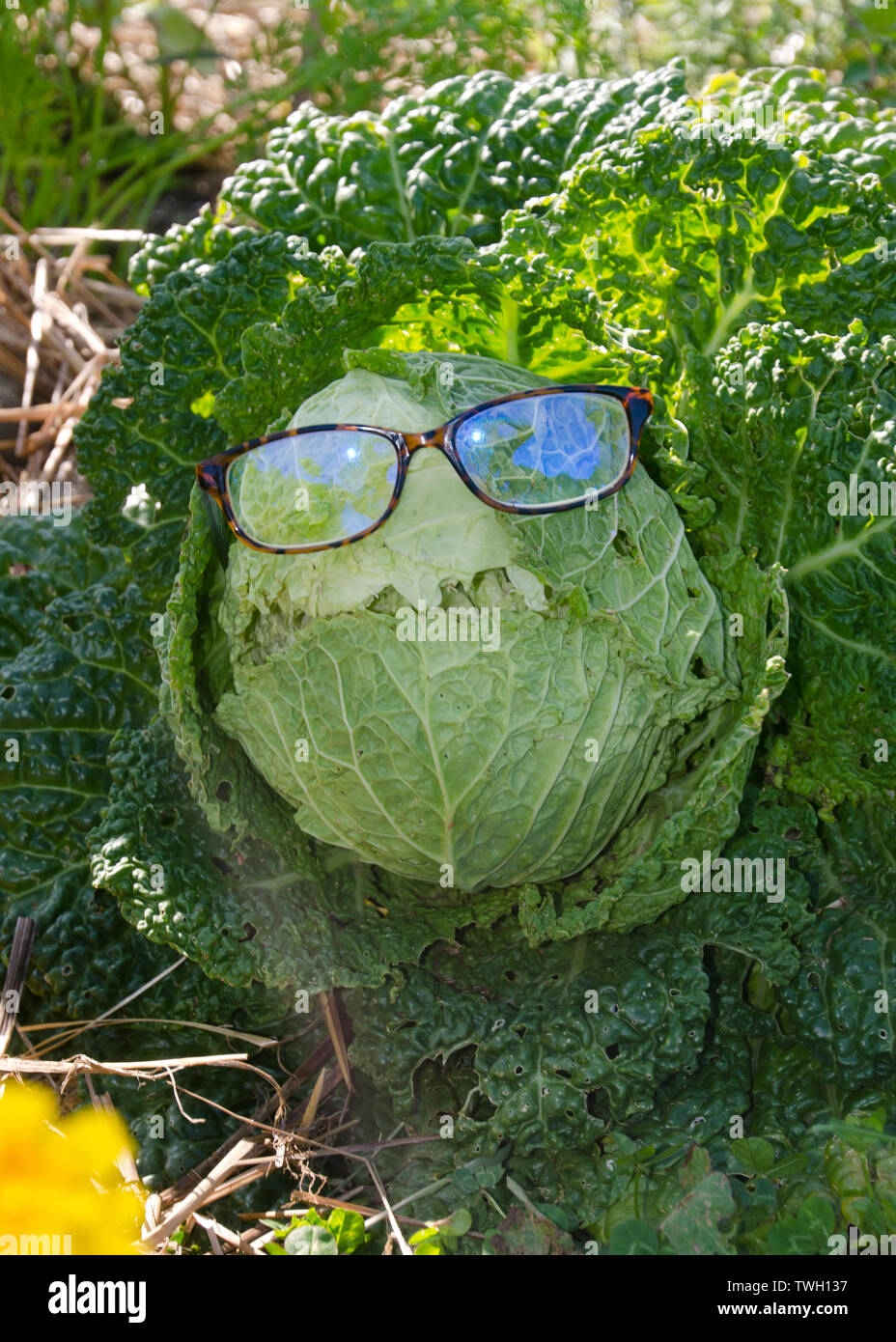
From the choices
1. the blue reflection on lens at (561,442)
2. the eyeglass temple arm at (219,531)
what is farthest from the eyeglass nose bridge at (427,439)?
the eyeglass temple arm at (219,531)

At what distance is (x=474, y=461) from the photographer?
2.61m

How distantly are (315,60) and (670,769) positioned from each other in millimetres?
3988

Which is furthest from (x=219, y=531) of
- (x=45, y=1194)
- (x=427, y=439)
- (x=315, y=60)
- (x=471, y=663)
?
(x=315, y=60)

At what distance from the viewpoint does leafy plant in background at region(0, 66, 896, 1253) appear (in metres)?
2.61

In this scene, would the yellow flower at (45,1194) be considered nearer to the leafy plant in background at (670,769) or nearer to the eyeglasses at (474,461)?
the leafy plant in background at (670,769)

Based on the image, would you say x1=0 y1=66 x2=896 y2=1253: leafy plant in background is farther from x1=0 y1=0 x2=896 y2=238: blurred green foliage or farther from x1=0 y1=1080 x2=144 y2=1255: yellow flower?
x1=0 y1=0 x2=896 y2=238: blurred green foliage

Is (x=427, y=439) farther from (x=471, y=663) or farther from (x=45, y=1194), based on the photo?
(x=45, y=1194)

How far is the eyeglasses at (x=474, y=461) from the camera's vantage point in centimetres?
260

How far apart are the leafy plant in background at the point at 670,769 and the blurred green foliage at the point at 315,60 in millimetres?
1854

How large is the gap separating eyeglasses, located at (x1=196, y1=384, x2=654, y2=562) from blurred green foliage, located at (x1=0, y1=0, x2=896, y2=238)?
2.86m

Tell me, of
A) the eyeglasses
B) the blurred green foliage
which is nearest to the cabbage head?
the eyeglasses

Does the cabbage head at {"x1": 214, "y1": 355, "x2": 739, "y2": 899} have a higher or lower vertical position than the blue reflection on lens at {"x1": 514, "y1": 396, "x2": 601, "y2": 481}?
lower

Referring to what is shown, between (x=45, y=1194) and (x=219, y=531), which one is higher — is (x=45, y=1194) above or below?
below
